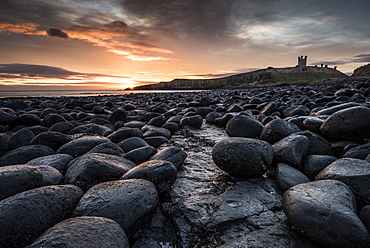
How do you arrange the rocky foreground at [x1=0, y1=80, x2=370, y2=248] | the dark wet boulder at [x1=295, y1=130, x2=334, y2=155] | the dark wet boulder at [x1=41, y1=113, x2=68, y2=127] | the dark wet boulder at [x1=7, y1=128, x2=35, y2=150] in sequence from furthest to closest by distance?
the dark wet boulder at [x1=41, y1=113, x2=68, y2=127], the dark wet boulder at [x1=7, y1=128, x2=35, y2=150], the dark wet boulder at [x1=295, y1=130, x2=334, y2=155], the rocky foreground at [x1=0, y1=80, x2=370, y2=248]

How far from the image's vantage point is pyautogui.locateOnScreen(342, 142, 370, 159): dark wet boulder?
2332 millimetres

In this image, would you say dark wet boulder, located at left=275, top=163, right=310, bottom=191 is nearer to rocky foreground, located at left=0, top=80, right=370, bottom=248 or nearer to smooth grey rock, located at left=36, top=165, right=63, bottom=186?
rocky foreground, located at left=0, top=80, right=370, bottom=248

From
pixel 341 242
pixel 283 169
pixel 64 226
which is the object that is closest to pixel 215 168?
pixel 283 169

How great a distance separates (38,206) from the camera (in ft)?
5.08

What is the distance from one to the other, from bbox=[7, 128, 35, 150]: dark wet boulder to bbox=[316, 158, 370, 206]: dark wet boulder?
4879 millimetres

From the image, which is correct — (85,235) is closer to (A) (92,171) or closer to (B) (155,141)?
(A) (92,171)

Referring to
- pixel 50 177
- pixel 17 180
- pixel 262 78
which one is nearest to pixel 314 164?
pixel 50 177

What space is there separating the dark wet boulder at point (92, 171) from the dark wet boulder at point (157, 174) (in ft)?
0.55

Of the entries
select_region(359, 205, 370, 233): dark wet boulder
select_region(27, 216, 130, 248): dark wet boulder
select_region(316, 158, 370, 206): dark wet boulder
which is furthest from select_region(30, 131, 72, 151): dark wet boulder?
select_region(359, 205, 370, 233): dark wet boulder

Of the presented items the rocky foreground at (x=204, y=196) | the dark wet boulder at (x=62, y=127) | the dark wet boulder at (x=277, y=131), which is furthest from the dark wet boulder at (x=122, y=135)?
the dark wet boulder at (x=277, y=131)

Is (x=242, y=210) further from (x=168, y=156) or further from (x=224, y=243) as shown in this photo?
(x=168, y=156)

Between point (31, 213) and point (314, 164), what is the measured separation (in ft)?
9.47

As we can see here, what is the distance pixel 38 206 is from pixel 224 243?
1.51 m

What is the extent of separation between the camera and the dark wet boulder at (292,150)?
94.5 inches
